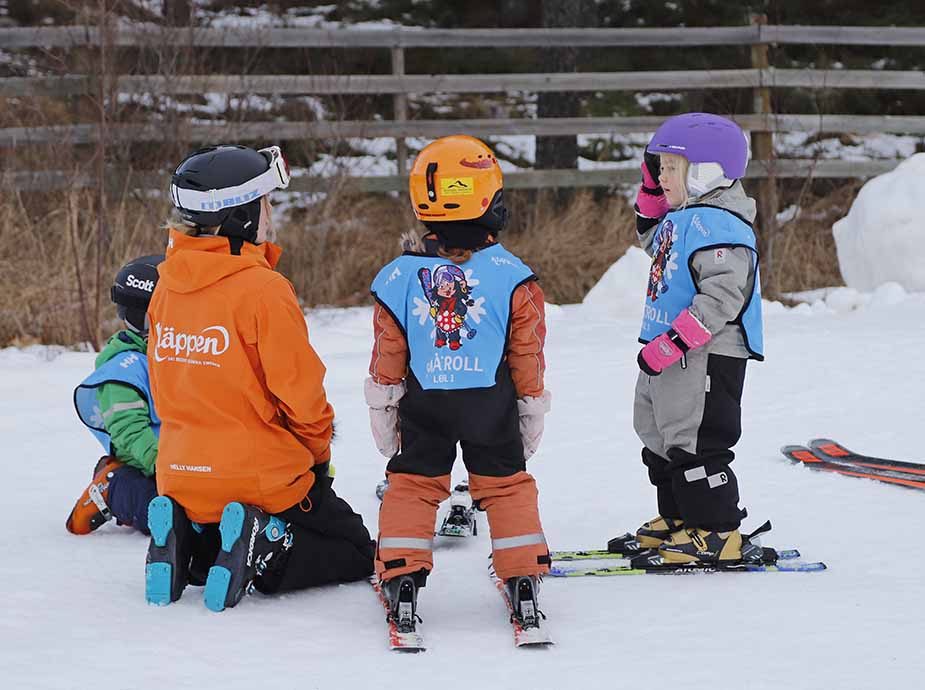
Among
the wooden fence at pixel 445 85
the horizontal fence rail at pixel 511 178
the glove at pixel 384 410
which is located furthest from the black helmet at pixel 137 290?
the wooden fence at pixel 445 85

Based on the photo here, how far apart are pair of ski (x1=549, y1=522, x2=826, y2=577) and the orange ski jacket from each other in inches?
38.0

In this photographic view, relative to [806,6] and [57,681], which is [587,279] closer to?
[806,6]

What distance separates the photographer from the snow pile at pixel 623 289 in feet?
27.3

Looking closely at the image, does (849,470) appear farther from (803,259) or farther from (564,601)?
(803,259)

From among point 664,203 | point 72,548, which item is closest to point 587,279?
point 664,203

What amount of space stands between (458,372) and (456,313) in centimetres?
17

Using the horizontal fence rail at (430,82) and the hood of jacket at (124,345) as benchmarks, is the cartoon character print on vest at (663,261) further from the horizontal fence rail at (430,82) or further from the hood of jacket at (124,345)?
the horizontal fence rail at (430,82)

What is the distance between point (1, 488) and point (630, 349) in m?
3.90

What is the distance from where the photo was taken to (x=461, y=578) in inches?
148

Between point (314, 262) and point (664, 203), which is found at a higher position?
point (664, 203)

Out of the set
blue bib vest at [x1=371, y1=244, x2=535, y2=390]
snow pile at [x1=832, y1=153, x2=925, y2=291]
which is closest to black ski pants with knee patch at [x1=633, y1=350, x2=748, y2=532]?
blue bib vest at [x1=371, y1=244, x2=535, y2=390]

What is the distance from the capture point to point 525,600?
10.6ft

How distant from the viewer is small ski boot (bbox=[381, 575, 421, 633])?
3.20 metres

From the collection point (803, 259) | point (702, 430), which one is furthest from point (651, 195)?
point (803, 259)
